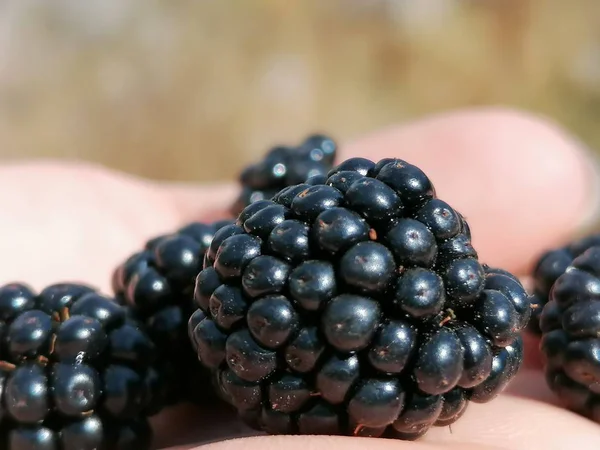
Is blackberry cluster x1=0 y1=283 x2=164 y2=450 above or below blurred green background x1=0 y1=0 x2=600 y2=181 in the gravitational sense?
below

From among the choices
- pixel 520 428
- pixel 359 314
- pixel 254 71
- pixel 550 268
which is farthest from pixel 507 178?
pixel 254 71

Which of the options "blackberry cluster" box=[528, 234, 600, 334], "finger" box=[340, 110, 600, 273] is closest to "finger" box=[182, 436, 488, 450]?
"blackberry cluster" box=[528, 234, 600, 334]

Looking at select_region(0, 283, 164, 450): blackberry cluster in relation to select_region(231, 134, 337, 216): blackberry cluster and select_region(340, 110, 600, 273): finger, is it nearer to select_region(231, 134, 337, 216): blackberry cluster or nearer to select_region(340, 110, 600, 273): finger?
select_region(231, 134, 337, 216): blackberry cluster

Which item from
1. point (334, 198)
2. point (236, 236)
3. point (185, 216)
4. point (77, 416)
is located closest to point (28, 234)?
point (185, 216)

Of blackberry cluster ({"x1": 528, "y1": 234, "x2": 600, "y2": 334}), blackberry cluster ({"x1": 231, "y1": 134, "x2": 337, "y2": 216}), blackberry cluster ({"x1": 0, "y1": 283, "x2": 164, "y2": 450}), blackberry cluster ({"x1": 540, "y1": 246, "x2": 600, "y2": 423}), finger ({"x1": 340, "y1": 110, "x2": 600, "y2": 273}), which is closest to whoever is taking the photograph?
blackberry cluster ({"x1": 0, "y1": 283, "x2": 164, "y2": 450})

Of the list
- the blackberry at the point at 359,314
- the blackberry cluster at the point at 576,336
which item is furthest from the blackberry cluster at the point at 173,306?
the blackberry cluster at the point at 576,336

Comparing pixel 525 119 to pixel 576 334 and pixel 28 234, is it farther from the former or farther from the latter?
pixel 28 234
